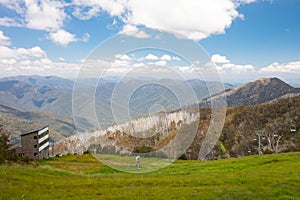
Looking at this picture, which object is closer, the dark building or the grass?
the grass

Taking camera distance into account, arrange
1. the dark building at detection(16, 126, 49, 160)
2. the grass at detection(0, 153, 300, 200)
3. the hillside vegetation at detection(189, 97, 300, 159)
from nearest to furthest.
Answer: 1. the grass at detection(0, 153, 300, 200)
2. the dark building at detection(16, 126, 49, 160)
3. the hillside vegetation at detection(189, 97, 300, 159)

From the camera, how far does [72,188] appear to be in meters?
15.4

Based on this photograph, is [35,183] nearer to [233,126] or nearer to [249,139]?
[249,139]

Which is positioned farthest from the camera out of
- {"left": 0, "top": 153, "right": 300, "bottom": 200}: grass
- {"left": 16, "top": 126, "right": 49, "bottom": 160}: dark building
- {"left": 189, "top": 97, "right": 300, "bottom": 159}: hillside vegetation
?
{"left": 189, "top": 97, "right": 300, "bottom": 159}: hillside vegetation

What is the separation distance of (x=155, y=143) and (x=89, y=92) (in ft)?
15.7

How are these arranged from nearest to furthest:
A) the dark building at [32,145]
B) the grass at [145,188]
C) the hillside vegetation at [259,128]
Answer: the grass at [145,188] → the dark building at [32,145] → the hillside vegetation at [259,128]

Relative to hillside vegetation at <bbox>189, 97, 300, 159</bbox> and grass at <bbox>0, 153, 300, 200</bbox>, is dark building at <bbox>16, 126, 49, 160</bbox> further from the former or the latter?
hillside vegetation at <bbox>189, 97, 300, 159</bbox>

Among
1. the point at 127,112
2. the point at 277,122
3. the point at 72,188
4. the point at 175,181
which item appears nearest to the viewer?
the point at 127,112

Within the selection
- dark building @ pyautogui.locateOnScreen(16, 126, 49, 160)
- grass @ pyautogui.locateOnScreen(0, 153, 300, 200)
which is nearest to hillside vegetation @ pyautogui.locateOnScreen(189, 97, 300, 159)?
dark building @ pyautogui.locateOnScreen(16, 126, 49, 160)

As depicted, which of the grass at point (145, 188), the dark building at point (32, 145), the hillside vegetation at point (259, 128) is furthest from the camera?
the hillside vegetation at point (259, 128)

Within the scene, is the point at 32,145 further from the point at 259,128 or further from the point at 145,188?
the point at 259,128

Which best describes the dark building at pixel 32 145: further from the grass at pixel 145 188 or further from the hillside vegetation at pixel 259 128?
the hillside vegetation at pixel 259 128

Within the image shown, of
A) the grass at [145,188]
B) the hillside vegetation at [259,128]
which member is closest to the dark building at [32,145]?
the grass at [145,188]

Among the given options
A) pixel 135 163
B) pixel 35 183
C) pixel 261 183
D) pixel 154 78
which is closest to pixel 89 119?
pixel 154 78
